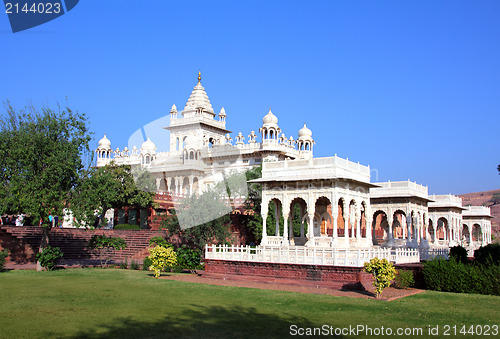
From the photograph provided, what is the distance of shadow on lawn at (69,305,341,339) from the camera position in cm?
1111

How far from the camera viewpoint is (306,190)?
27.3 meters

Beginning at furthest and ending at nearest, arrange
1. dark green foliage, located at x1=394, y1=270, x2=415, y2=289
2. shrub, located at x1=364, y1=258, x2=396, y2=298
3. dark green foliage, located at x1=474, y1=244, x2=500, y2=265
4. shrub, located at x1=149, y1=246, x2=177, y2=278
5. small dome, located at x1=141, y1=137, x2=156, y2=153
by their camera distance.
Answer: small dome, located at x1=141, y1=137, x2=156, y2=153 < shrub, located at x1=149, y1=246, x2=177, y2=278 < dark green foliage, located at x1=394, y1=270, x2=415, y2=289 < dark green foliage, located at x1=474, y1=244, x2=500, y2=265 < shrub, located at x1=364, y1=258, x2=396, y2=298

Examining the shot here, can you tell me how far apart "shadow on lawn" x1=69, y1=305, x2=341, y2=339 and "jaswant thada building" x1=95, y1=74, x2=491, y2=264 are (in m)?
8.82

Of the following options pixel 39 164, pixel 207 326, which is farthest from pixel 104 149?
pixel 207 326

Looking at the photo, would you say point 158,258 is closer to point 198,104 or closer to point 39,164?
point 39,164

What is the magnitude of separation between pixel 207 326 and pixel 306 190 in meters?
16.0

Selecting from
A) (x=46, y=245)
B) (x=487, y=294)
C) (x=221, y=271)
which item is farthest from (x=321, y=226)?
(x=46, y=245)

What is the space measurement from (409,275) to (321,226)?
1195 cm

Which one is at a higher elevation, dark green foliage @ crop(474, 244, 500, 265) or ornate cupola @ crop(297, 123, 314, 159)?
ornate cupola @ crop(297, 123, 314, 159)

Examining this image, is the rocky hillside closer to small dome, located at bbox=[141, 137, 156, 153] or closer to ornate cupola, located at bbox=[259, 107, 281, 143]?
ornate cupola, located at bbox=[259, 107, 281, 143]

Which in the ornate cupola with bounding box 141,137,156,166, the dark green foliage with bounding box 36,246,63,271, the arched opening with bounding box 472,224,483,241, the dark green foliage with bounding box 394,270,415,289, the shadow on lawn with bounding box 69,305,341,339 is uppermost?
the ornate cupola with bounding box 141,137,156,166

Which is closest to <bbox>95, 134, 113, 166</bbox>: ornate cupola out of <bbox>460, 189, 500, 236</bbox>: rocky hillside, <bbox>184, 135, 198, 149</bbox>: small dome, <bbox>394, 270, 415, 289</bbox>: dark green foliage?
<bbox>184, 135, 198, 149</bbox>: small dome

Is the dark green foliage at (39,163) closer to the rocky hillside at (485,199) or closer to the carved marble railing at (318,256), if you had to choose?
the carved marble railing at (318,256)

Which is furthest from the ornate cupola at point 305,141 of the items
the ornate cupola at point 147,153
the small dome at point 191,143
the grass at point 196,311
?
the grass at point 196,311
